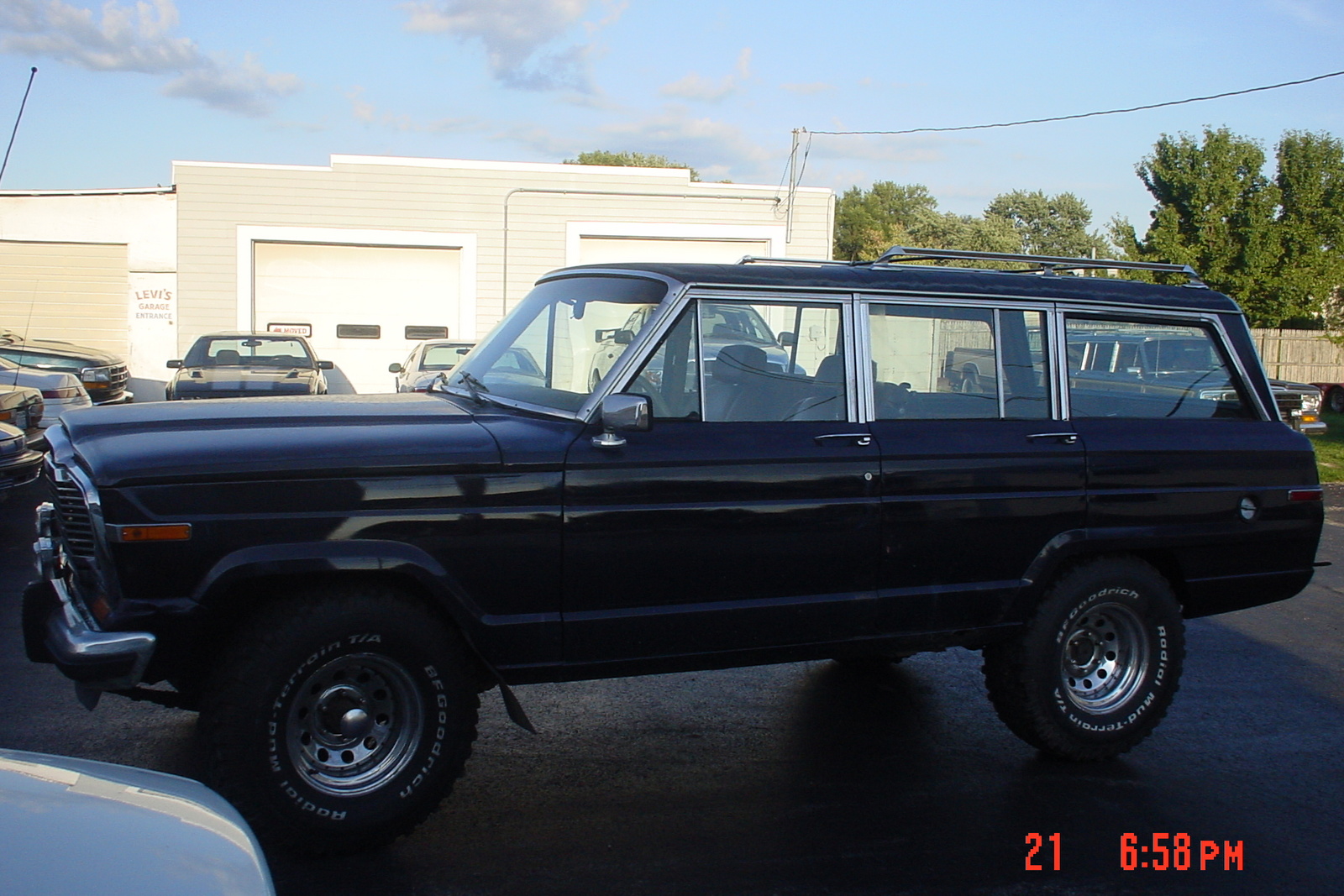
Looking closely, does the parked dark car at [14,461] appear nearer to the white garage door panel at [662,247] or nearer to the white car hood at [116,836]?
the white car hood at [116,836]

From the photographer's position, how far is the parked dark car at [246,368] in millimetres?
13734

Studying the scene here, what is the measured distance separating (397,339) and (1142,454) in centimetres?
1908

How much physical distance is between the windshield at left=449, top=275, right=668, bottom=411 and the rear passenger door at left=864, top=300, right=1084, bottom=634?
977 mm

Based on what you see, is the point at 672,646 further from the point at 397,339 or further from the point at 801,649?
the point at 397,339

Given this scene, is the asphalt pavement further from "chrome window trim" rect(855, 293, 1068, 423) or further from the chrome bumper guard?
"chrome window trim" rect(855, 293, 1068, 423)

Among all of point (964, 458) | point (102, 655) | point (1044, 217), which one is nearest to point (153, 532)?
point (102, 655)

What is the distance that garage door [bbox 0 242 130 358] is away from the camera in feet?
69.6

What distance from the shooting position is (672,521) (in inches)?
154

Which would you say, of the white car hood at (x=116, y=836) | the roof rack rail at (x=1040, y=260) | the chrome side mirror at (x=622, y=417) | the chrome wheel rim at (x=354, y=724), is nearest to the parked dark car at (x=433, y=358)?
the roof rack rail at (x=1040, y=260)

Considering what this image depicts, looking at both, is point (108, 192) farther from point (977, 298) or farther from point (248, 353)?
point (977, 298)

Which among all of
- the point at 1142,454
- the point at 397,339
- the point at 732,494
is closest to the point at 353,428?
the point at 732,494

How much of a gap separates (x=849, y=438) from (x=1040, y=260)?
1.58m
